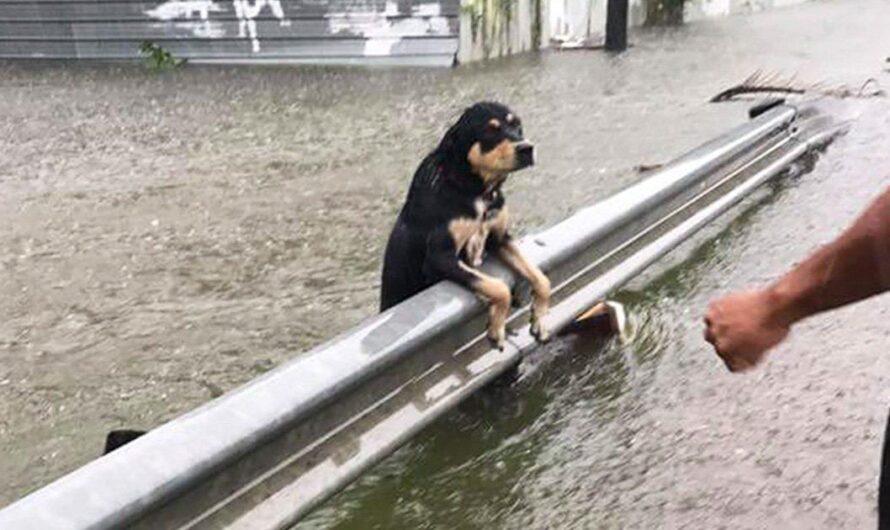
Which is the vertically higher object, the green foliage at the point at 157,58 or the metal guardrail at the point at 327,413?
the metal guardrail at the point at 327,413

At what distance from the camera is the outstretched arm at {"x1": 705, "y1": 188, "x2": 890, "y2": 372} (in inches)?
75.3

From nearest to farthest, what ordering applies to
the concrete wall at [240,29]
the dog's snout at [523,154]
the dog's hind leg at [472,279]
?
the dog's hind leg at [472,279] → the dog's snout at [523,154] → the concrete wall at [240,29]

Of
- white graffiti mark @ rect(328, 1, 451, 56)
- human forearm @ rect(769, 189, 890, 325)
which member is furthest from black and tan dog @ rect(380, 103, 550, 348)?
white graffiti mark @ rect(328, 1, 451, 56)

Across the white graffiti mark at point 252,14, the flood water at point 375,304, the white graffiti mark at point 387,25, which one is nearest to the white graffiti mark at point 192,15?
the white graffiti mark at point 252,14

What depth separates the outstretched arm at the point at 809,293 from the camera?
75.3 inches

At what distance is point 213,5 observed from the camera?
15250 mm

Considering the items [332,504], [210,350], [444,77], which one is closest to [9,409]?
[210,350]

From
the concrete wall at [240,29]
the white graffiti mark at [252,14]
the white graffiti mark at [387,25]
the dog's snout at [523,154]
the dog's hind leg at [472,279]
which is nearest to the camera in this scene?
the dog's hind leg at [472,279]

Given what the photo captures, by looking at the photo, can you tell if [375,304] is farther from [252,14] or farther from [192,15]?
[192,15]

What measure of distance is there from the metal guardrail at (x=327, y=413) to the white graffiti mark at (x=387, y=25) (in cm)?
964

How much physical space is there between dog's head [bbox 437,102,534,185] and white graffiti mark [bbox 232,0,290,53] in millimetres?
11624

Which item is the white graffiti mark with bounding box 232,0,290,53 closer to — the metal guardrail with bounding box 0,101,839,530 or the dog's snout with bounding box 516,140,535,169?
the metal guardrail with bounding box 0,101,839,530

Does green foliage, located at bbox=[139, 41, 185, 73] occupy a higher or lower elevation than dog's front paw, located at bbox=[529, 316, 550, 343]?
lower

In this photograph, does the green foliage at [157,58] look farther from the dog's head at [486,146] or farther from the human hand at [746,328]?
the human hand at [746,328]
